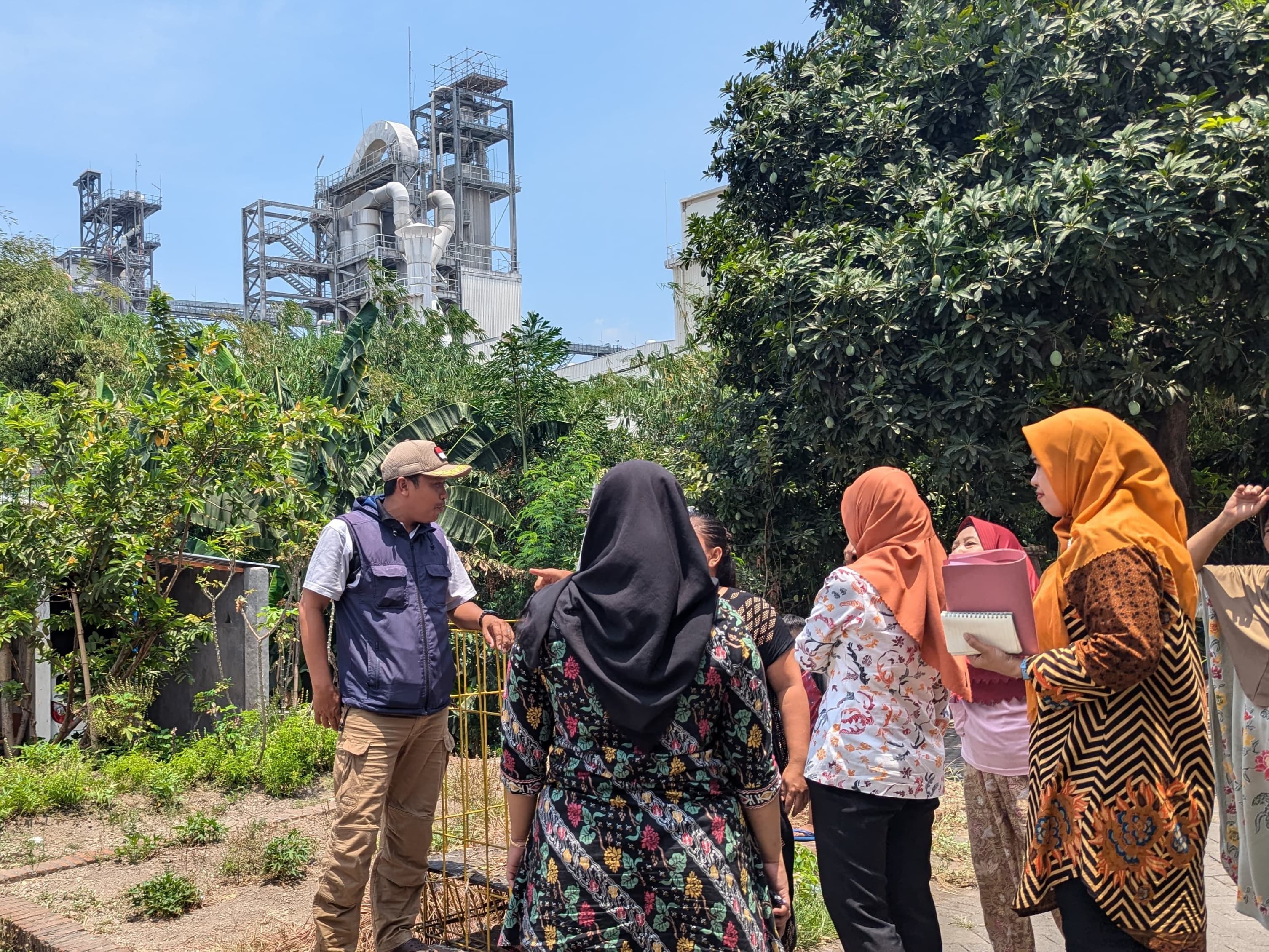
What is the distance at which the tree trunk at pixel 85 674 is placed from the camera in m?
7.48

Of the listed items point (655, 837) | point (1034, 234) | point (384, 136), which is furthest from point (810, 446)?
point (384, 136)

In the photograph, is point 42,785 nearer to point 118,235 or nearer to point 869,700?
point 869,700

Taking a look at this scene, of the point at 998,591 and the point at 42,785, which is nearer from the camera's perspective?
the point at 998,591

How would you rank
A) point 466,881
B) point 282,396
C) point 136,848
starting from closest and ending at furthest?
point 466,881 → point 136,848 → point 282,396

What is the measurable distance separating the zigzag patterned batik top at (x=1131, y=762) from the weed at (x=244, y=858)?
4.19 m

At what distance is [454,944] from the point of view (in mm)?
3971

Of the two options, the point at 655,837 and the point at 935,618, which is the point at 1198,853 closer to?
the point at 935,618

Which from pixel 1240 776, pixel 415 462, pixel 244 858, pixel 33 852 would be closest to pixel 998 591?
pixel 1240 776

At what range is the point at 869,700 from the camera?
305cm

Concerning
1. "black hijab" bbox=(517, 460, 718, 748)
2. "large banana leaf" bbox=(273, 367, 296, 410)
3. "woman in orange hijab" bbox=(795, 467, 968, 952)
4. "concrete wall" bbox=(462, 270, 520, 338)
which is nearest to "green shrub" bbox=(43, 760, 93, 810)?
"large banana leaf" bbox=(273, 367, 296, 410)

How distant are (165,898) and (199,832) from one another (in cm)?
107

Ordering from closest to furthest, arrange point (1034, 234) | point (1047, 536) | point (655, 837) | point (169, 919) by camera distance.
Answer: point (655, 837), point (169, 919), point (1034, 234), point (1047, 536)

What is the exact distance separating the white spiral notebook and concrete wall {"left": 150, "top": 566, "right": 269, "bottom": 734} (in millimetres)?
6373

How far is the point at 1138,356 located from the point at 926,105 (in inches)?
120
